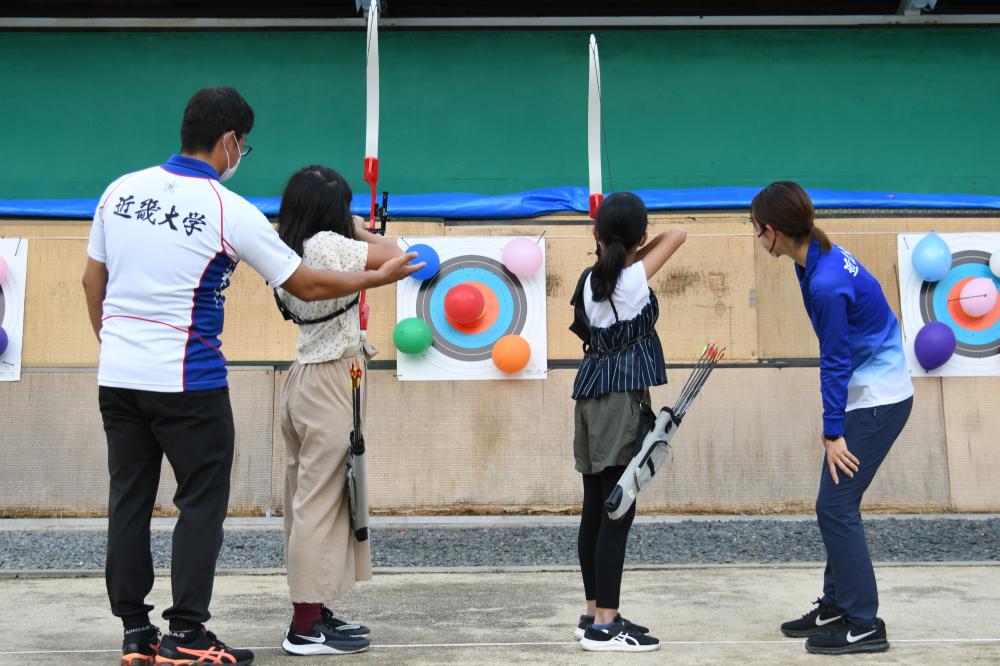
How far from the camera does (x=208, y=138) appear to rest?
3.16 m

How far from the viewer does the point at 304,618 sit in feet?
10.9

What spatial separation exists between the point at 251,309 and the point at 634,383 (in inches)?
154

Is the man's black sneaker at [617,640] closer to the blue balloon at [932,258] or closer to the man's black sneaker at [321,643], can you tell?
the man's black sneaker at [321,643]

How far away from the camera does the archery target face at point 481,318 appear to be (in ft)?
22.3

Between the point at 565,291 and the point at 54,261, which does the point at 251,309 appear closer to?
the point at 54,261

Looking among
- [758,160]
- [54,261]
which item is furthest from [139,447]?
[758,160]

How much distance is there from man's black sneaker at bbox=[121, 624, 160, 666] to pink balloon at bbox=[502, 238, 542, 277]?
410 centimetres

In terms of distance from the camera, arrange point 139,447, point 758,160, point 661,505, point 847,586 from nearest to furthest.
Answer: point 139,447 → point 847,586 → point 661,505 → point 758,160

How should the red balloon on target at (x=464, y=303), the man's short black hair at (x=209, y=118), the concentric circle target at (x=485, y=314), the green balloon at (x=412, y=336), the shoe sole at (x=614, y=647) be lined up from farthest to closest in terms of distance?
the concentric circle target at (x=485, y=314) < the red balloon on target at (x=464, y=303) < the green balloon at (x=412, y=336) < the shoe sole at (x=614, y=647) < the man's short black hair at (x=209, y=118)

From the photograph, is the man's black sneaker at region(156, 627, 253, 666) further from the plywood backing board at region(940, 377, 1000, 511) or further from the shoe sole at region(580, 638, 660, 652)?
the plywood backing board at region(940, 377, 1000, 511)

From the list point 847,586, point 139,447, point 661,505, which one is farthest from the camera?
point 661,505

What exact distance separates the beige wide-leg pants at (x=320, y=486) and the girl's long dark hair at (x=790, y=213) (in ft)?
4.63

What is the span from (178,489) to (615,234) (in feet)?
5.19

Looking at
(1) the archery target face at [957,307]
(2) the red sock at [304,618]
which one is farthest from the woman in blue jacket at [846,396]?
(1) the archery target face at [957,307]
